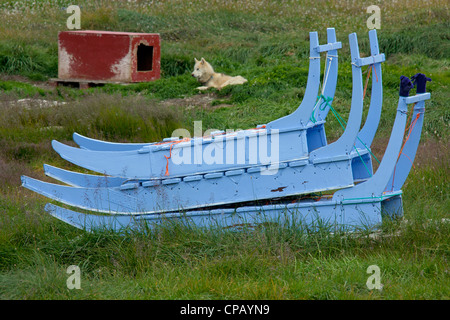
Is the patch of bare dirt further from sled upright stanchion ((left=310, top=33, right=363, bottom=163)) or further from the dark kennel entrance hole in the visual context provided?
sled upright stanchion ((left=310, top=33, right=363, bottom=163))

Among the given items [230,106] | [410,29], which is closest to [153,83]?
[230,106]

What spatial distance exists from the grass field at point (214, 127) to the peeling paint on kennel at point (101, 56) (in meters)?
0.74

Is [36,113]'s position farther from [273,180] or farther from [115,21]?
[115,21]

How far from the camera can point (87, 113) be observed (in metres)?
8.01

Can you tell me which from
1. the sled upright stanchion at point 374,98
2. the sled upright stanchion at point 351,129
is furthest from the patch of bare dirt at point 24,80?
the sled upright stanchion at point 351,129

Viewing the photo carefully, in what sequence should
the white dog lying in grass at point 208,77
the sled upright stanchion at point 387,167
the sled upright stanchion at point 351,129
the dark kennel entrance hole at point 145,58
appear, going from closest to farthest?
the sled upright stanchion at point 387,167 → the sled upright stanchion at point 351,129 → the white dog lying in grass at point 208,77 → the dark kennel entrance hole at point 145,58

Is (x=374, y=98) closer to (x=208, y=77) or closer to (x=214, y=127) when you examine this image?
(x=214, y=127)

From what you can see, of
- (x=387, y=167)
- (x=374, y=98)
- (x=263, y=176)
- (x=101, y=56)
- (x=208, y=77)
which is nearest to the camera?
(x=387, y=167)

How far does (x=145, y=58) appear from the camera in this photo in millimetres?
13172

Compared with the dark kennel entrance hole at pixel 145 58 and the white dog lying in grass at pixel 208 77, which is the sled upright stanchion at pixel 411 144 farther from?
the dark kennel entrance hole at pixel 145 58

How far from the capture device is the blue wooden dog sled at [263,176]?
428 cm

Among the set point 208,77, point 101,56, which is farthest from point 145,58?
point 208,77

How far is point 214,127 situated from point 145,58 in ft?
17.4

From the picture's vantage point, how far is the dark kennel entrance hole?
13.0 metres
